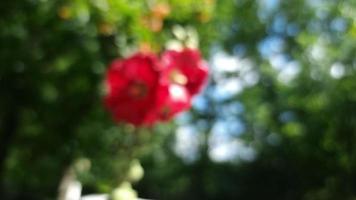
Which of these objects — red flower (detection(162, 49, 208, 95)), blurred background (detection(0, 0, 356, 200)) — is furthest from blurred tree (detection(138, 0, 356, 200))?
red flower (detection(162, 49, 208, 95))

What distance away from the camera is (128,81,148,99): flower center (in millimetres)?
1899

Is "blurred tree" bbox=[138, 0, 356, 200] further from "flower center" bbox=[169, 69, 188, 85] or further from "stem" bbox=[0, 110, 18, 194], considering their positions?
"flower center" bbox=[169, 69, 188, 85]

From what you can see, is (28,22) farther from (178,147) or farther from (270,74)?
(178,147)

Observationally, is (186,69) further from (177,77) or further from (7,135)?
(7,135)

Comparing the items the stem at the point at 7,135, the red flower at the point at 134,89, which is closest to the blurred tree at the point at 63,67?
the stem at the point at 7,135

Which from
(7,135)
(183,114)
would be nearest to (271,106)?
(7,135)

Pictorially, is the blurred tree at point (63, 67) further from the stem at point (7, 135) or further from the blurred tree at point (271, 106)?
the blurred tree at point (271, 106)

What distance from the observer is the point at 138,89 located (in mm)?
1923

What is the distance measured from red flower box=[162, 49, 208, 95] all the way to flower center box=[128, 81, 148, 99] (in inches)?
2.5

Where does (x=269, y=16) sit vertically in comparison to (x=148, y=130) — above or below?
above

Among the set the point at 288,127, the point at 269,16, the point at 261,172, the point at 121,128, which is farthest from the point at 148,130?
the point at 261,172

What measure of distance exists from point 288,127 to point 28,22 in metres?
8.95

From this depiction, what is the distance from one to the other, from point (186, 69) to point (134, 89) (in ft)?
0.55

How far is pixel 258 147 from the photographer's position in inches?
646
